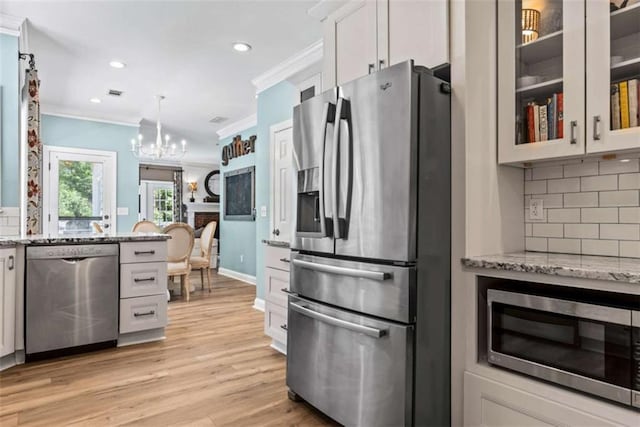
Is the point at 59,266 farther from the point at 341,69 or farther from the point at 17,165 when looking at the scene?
the point at 341,69

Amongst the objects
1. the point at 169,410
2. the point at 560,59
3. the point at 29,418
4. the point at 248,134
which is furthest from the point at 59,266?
the point at 248,134

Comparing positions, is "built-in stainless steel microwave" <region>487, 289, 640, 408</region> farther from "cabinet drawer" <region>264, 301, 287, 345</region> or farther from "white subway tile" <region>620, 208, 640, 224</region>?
"cabinet drawer" <region>264, 301, 287, 345</region>

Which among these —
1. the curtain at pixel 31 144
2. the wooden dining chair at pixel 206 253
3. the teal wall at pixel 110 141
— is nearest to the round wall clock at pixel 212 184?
the teal wall at pixel 110 141

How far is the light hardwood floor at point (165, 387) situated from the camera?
2100mm

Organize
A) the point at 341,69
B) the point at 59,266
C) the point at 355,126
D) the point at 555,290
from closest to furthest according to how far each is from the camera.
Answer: the point at 555,290 → the point at 355,126 → the point at 341,69 → the point at 59,266

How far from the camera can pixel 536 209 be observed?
2.08m

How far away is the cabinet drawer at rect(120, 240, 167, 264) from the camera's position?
128 inches

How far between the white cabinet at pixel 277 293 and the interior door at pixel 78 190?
14.4ft

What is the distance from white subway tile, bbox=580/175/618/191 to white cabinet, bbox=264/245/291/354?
1888 mm

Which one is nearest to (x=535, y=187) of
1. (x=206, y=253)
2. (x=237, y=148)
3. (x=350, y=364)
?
(x=350, y=364)

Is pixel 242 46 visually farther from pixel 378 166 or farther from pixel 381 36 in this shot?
pixel 378 166

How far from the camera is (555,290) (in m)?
1.62

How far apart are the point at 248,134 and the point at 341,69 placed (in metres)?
4.30

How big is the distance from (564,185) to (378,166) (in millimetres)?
1015
